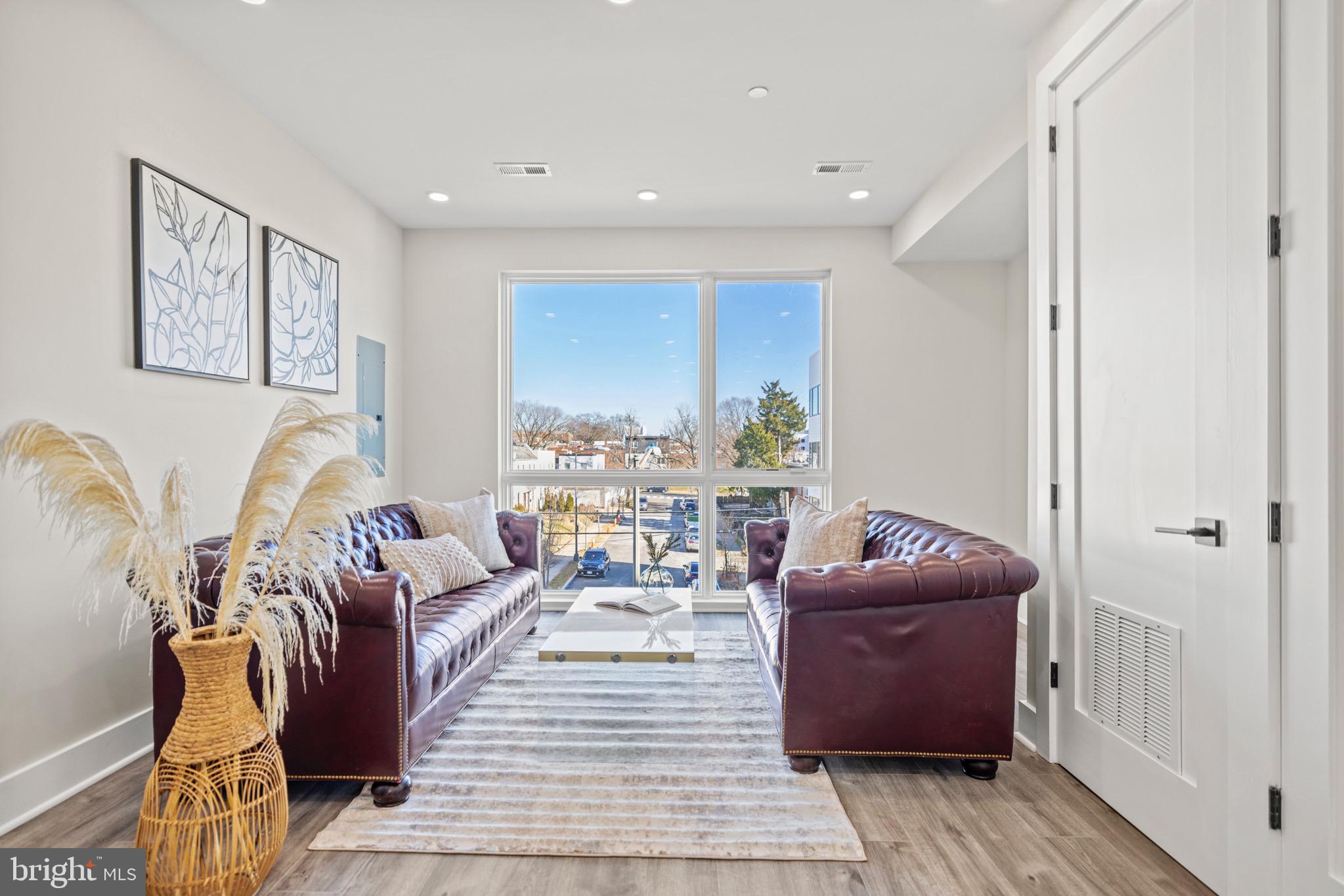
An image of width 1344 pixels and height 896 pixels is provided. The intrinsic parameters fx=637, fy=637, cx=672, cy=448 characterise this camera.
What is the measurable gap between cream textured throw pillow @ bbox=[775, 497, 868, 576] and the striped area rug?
0.69 meters

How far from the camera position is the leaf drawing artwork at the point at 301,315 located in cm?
309

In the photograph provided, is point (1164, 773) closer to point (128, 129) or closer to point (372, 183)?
point (128, 129)

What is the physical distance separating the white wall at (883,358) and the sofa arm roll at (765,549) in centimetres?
115

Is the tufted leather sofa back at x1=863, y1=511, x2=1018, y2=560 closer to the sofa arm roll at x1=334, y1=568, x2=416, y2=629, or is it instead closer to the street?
the street

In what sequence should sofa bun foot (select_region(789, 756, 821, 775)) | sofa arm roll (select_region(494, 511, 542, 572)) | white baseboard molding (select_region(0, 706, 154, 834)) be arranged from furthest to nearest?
sofa arm roll (select_region(494, 511, 542, 572)) < sofa bun foot (select_region(789, 756, 821, 775)) < white baseboard molding (select_region(0, 706, 154, 834))

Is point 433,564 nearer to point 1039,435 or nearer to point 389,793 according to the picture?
point 389,793

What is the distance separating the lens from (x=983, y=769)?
2209mm

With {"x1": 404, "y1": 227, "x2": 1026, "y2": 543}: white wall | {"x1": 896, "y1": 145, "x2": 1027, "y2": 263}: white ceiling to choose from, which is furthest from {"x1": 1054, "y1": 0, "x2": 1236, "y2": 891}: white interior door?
{"x1": 404, "y1": 227, "x2": 1026, "y2": 543}: white wall

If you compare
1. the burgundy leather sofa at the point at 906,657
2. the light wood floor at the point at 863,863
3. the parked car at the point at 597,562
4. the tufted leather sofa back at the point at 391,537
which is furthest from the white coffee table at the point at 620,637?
the parked car at the point at 597,562

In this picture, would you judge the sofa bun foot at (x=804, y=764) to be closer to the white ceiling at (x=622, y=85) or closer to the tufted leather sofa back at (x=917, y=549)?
the tufted leather sofa back at (x=917, y=549)

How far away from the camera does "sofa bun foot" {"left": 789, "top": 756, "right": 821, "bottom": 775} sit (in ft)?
7.37

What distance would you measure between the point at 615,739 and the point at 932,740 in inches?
46.0

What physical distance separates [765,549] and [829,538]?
531 mm

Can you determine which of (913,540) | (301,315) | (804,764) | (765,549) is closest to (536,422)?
(301,315)
